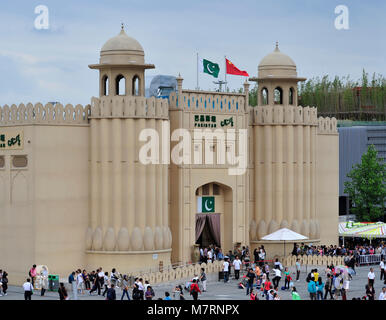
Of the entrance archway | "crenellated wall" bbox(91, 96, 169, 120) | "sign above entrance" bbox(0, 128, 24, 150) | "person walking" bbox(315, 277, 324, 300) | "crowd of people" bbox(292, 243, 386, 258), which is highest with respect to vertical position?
"crenellated wall" bbox(91, 96, 169, 120)

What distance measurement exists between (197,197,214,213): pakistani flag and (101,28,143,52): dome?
7.43 metres

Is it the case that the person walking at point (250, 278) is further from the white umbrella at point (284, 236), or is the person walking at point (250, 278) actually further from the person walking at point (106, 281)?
the white umbrella at point (284, 236)

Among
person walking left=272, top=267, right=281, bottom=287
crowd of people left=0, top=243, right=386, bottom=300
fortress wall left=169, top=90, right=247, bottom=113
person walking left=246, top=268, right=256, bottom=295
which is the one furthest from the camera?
fortress wall left=169, top=90, right=247, bottom=113

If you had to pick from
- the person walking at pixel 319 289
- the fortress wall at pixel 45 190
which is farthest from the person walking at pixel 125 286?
the person walking at pixel 319 289

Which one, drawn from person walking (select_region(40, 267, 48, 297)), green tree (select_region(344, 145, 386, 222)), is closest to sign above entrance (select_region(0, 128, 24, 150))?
person walking (select_region(40, 267, 48, 297))

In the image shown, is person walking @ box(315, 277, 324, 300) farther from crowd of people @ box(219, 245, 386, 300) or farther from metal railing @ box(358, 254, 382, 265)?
metal railing @ box(358, 254, 382, 265)

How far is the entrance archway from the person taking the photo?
147 feet

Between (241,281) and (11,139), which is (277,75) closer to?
(241,281)

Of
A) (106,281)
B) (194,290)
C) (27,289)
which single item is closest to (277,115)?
(106,281)

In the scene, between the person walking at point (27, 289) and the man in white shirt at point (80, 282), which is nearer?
the person walking at point (27, 289)

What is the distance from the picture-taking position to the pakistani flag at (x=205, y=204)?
44.5 m

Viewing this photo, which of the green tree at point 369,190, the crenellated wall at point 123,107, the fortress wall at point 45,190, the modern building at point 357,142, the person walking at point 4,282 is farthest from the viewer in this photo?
the modern building at point 357,142

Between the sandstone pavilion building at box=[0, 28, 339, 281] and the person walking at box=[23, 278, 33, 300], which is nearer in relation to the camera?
the person walking at box=[23, 278, 33, 300]
